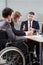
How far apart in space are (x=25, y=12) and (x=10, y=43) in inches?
122

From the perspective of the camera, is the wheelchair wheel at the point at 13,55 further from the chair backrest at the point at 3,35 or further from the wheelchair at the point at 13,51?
the chair backrest at the point at 3,35

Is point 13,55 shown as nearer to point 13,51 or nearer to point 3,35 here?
point 13,51

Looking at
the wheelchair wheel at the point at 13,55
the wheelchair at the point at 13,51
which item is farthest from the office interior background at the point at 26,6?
the wheelchair wheel at the point at 13,55

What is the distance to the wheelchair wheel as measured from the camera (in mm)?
3867

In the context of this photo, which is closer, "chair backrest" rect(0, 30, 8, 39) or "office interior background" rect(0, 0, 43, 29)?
"chair backrest" rect(0, 30, 8, 39)

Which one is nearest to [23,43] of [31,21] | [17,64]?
[17,64]

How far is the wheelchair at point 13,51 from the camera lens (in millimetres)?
3872

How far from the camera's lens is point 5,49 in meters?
3.84

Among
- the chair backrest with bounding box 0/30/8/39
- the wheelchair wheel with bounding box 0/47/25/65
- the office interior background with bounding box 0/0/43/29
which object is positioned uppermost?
the office interior background with bounding box 0/0/43/29

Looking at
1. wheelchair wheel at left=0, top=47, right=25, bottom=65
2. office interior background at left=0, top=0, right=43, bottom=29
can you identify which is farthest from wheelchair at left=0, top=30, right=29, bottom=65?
office interior background at left=0, top=0, right=43, bottom=29

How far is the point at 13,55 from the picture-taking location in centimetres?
396

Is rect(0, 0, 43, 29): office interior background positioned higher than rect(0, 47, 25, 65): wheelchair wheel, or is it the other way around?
rect(0, 0, 43, 29): office interior background

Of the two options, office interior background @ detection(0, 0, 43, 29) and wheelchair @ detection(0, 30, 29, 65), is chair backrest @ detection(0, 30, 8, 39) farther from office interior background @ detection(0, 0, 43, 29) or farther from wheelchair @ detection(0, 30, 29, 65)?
office interior background @ detection(0, 0, 43, 29)

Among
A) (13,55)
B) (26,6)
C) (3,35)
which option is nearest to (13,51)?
(13,55)
